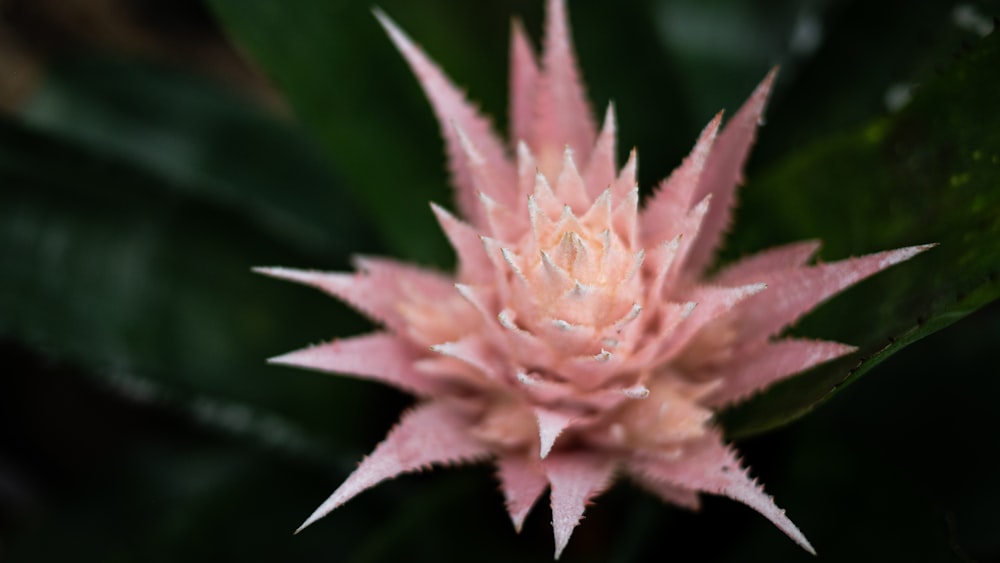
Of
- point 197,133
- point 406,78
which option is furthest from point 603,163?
point 197,133

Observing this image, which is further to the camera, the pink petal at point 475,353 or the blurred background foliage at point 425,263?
the blurred background foliage at point 425,263

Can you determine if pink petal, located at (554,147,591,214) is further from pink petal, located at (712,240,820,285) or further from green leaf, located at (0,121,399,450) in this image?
green leaf, located at (0,121,399,450)

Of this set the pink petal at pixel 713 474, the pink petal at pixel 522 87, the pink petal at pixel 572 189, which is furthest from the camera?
the pink petal at pixel 522 87

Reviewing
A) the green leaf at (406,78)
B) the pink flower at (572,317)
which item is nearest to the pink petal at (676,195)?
the pink flower at (572,317)

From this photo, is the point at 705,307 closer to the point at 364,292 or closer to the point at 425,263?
the point at 364,292

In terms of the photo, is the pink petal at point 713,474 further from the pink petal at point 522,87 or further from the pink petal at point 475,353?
the pink petal at point 522,87

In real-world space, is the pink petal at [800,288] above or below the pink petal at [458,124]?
below

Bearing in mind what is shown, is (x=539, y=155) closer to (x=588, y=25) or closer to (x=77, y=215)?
(x=588, y=25)
